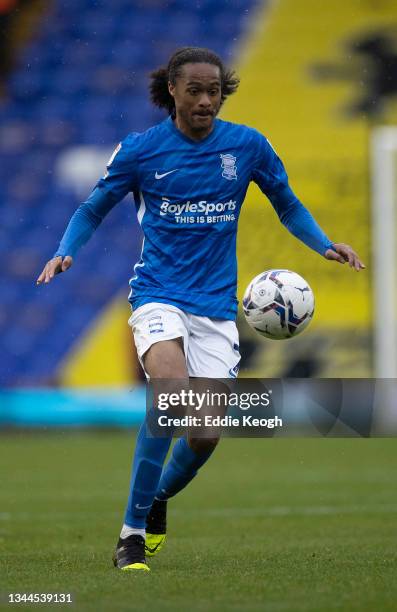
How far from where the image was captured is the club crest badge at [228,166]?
5.10m

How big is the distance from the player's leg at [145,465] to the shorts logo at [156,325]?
12 mm

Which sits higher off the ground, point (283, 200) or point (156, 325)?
point (283, 200)

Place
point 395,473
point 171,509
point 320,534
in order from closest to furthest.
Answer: point 320,534 → point 171,509 → point 395,473

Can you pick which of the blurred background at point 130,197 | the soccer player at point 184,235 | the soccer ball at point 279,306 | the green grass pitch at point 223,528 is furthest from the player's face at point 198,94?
the blurred background at point 130,197

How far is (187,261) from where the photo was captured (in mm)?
5020

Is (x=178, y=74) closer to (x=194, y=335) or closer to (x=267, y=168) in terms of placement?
(x=267, y=168)

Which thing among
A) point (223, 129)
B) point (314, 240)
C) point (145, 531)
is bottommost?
point (145, 531)

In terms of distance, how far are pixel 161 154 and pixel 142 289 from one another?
549 millimetres

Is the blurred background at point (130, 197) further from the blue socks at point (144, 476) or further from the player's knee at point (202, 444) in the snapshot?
the blue socks at point (144, 476)

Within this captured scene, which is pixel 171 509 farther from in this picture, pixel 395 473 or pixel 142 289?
pixel 142 289

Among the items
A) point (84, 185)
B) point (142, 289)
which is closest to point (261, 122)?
point (84, 185)

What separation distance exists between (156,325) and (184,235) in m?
0.40

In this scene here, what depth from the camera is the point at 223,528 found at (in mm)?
6766

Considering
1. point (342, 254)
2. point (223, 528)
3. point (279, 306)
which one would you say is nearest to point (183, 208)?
point (279, 306)
